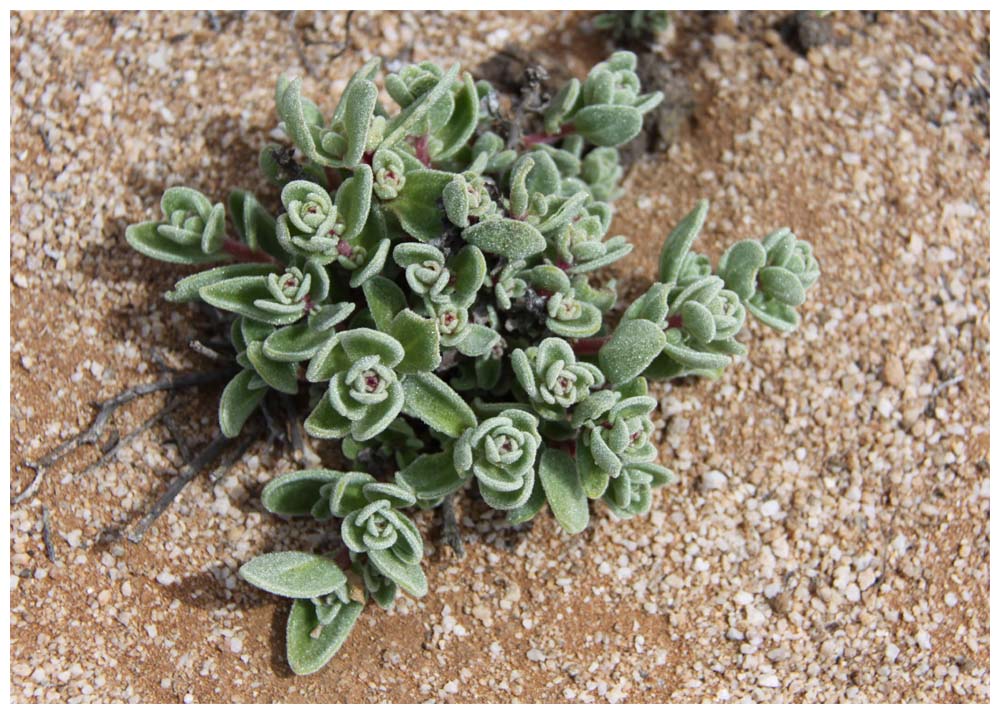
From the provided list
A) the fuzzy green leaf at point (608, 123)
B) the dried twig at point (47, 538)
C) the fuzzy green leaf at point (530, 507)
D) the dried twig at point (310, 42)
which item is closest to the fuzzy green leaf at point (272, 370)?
the fuzzy green leaf at point (530, 507)

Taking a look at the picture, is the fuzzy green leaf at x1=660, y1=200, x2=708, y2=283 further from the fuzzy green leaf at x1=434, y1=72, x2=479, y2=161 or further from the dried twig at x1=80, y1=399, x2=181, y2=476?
the dried twig at x1=80, y1=399, x2=181, y2=476

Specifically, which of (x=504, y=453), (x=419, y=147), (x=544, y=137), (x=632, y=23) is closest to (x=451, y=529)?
(x=504, y=453)

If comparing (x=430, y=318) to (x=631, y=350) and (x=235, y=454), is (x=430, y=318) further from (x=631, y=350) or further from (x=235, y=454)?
(x=235, y=454)

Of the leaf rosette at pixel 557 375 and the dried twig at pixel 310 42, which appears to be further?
the dried twig at pixel 310 42

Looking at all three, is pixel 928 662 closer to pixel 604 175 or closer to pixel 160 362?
pixel 604 175

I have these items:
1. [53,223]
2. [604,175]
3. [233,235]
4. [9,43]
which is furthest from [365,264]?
[9,43]

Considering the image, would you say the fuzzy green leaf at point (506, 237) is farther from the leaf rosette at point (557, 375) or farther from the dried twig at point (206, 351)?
the dried twig at point (206, 351)

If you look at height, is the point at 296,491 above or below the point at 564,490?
above

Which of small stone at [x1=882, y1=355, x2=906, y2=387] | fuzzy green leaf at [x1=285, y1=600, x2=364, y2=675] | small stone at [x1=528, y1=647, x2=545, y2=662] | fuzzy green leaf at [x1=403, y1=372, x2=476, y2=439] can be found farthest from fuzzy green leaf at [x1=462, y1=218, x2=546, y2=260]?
small stone at [x1=882, y1=355, x2=906, y2=387]
